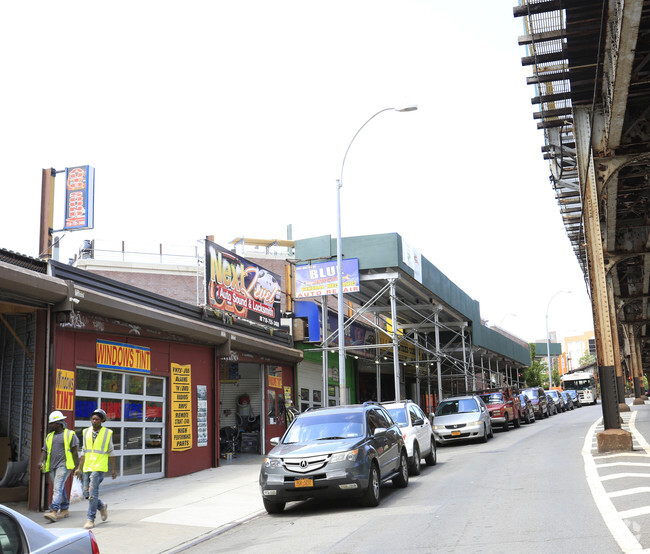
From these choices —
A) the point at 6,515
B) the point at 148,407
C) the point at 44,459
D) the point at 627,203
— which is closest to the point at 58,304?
the point at 44,459

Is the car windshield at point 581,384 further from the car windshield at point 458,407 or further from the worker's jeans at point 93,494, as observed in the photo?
the worker's jeans at point 93,494

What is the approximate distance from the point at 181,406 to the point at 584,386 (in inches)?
2026

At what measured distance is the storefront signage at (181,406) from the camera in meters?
17.5

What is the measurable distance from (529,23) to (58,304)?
39.0ft

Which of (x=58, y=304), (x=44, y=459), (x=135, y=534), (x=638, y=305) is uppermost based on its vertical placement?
(x=638, y=305)

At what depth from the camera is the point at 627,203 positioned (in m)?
24.1

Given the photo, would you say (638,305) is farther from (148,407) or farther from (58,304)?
(58,304)

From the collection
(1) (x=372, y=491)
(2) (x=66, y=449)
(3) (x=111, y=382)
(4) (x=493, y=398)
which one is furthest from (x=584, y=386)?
(2) (x=66, y=449)

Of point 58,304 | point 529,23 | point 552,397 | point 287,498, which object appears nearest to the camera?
point 287,498

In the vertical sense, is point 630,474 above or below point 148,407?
below

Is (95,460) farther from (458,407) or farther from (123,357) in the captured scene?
(458,407)

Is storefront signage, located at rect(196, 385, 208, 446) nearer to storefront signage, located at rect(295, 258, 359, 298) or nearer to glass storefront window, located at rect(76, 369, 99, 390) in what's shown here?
glass storefront window, located at rect(76, 369, 99, 390)

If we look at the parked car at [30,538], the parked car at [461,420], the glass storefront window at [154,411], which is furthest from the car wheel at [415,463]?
the parked car at [30,538]

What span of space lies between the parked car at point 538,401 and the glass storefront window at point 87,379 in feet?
91.2
